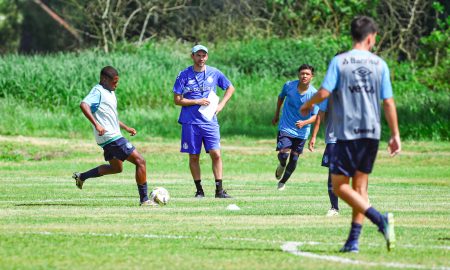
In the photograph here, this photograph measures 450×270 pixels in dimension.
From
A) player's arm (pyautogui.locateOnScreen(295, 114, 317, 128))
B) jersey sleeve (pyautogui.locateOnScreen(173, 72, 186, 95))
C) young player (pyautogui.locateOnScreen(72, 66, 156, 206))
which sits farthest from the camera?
player's arm (pyautogui.locateOnScreen(295, 114, 317, 128))

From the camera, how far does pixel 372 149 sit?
35.3 ft

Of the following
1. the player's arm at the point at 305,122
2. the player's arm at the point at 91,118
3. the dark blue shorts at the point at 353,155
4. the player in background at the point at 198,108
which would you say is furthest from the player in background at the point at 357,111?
the player's arm at the point at 305,122

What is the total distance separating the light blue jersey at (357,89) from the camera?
10.6 metres

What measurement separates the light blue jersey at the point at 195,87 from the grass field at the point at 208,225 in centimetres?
116

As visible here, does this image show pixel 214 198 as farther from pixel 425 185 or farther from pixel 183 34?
pixel 183 34

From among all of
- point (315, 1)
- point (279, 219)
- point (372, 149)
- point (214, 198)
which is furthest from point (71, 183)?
point (315, 1)

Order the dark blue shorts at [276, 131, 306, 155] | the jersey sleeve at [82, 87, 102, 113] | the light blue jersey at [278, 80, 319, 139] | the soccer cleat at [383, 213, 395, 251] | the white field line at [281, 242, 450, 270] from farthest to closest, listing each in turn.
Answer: the dark blue shorts at [276, 131, 306, 155] < the light blue jersey at [278, 80, 319, 139] < the jersey sleeve at [82, 87, 102, 113] < the soccer cleat at [383, 213, 395, 251] < the white field line at [281, 242, 450, 270]

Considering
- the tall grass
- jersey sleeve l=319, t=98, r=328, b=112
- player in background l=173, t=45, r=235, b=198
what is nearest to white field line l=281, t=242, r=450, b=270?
jersey sleeve l=319, t=98, r=328, b=112

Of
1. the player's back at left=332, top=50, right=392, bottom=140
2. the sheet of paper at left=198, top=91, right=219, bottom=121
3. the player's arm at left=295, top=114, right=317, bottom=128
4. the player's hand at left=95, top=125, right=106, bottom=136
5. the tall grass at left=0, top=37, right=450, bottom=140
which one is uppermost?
the player's back at left=332, top=50, right=392, bottom=140

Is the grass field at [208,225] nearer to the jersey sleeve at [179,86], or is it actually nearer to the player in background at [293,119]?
the player in background at [293,119]

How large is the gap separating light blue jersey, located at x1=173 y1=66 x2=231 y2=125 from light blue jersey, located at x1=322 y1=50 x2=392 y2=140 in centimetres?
744

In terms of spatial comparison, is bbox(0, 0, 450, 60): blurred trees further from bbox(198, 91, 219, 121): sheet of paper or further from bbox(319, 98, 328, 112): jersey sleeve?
bbox(319, 98, 328, 112): jersey sleeve

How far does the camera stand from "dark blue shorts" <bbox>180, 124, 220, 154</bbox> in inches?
713

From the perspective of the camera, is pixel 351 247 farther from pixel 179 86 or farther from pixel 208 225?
pixel 179 86
